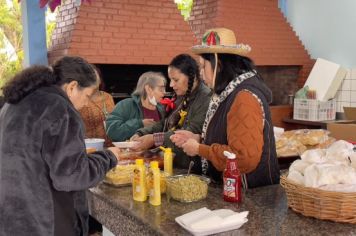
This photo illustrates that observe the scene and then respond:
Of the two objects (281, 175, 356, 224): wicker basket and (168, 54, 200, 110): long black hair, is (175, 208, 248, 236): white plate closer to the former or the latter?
(281, 175, 356, 224): wicker basket

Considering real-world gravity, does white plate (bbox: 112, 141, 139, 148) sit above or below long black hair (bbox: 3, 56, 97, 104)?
below

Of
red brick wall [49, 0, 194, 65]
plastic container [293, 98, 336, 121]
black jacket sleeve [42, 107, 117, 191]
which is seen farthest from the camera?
plastic container [293, 98, 336, 121]

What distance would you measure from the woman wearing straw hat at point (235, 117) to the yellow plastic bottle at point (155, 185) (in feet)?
0.95

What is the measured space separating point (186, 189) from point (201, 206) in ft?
0.33

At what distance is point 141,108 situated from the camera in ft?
11.2

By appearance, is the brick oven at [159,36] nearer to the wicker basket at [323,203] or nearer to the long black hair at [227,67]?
the long black hair at [227,67]

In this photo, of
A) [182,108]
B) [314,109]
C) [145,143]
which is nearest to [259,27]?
[314,109]

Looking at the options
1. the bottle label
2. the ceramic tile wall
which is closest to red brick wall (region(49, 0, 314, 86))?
the ceramic tile wall

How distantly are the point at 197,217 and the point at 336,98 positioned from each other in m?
5.13

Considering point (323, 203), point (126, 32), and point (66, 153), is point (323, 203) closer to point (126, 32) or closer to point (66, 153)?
point (66, 153)

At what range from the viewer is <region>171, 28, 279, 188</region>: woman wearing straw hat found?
5.77 feet

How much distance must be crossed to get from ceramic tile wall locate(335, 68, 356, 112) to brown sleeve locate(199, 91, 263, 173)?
4538 mm

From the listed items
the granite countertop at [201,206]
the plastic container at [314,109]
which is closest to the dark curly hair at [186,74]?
the granite countertop at [201,206]

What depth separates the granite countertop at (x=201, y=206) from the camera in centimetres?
146
